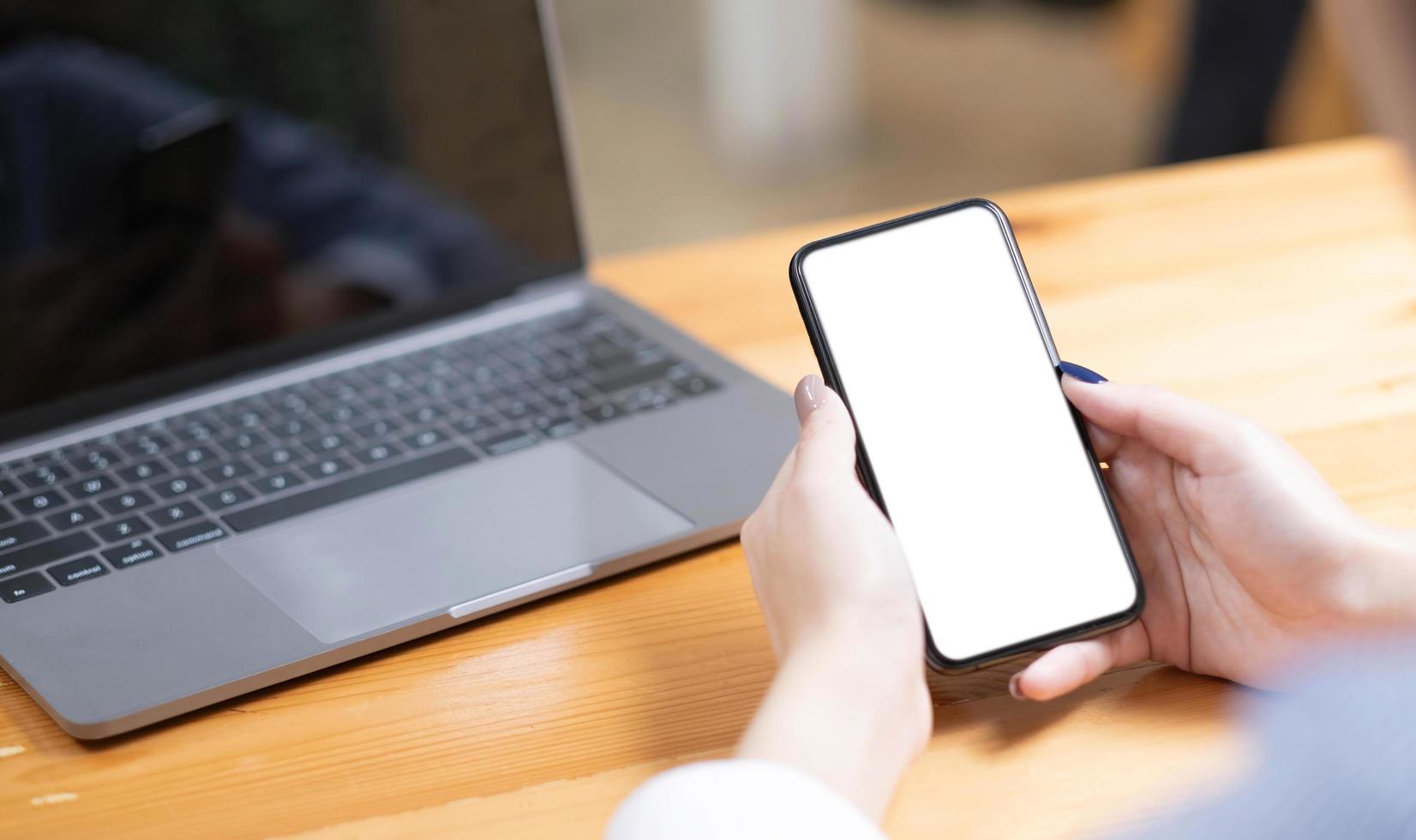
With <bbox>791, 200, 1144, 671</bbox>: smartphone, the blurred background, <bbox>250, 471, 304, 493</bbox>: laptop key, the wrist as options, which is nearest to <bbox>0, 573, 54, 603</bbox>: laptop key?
<bbox>250, 471, 304, 493</bbox>: laptop key

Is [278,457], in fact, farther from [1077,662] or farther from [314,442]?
[1077,662]

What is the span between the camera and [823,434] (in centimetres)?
48

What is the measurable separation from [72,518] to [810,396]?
34cm

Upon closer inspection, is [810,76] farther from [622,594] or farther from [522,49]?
[622,594]

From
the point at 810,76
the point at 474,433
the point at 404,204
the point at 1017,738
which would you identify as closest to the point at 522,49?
the point at 404,204

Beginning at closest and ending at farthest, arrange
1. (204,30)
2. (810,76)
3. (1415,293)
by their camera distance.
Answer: (204,30) < (1415,293) < (810,76)

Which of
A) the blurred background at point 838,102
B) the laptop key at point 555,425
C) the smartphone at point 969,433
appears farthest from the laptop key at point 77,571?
the blurred background at point 838,102

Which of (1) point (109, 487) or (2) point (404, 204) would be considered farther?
(2) point (404, 204)

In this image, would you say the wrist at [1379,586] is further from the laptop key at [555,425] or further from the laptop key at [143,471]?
the laptop key at [143,471]

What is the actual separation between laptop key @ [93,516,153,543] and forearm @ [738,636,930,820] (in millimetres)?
308

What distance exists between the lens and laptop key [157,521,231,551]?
564mm

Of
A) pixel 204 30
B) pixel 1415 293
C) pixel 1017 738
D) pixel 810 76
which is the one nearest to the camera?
pixel 1017 738

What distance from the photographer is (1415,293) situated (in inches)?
31.6

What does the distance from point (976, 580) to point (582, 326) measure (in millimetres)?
347
